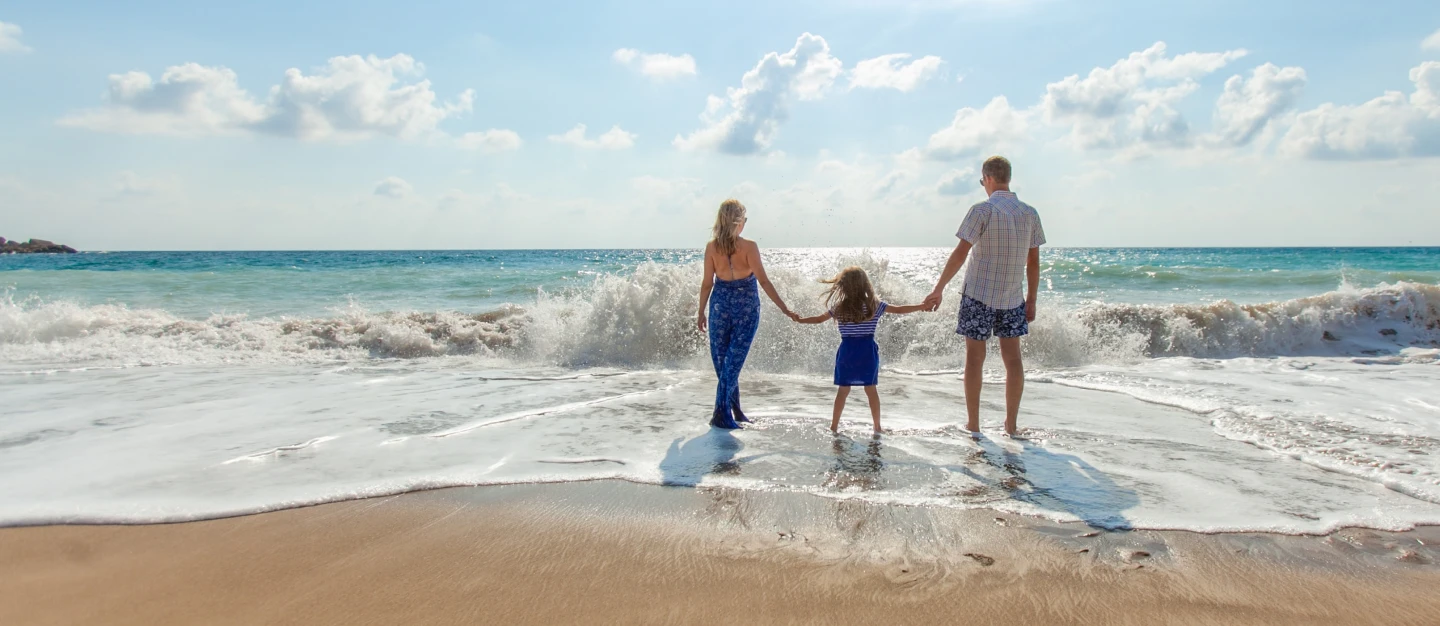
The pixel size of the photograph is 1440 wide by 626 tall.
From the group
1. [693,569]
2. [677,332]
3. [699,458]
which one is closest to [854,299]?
[699,458]

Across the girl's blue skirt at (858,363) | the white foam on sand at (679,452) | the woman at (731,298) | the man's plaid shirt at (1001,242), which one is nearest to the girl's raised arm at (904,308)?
the girl's blue skirt at (858,363)

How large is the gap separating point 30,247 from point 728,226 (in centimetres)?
8149

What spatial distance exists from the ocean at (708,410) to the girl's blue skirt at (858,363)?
0.38m

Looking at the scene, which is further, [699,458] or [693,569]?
[699,458]

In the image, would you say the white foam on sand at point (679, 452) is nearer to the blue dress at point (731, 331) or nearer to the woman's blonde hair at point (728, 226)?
the blue dress at point (731, 331)

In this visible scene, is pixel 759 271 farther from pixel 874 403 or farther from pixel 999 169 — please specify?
pixel 999 169

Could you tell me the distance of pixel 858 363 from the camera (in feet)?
17.3

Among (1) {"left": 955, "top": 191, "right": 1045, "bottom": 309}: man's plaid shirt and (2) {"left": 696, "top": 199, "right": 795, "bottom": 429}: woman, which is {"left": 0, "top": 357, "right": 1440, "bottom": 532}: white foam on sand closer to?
(2) {"left": 696, "top": 199, "right": 795, "bottom": 429}: woman

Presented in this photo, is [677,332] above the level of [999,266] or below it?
below

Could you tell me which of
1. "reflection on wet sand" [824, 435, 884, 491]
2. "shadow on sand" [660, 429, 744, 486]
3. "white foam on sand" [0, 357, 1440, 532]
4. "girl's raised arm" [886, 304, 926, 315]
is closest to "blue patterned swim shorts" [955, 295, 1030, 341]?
"girl's raised arm" [886, 304, 926, 315]

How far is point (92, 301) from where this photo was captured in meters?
17.9

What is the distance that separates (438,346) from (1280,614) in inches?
396

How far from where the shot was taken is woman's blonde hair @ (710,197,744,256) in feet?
17.7

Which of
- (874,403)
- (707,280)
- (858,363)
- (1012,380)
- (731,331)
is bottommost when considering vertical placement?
(874,403)
